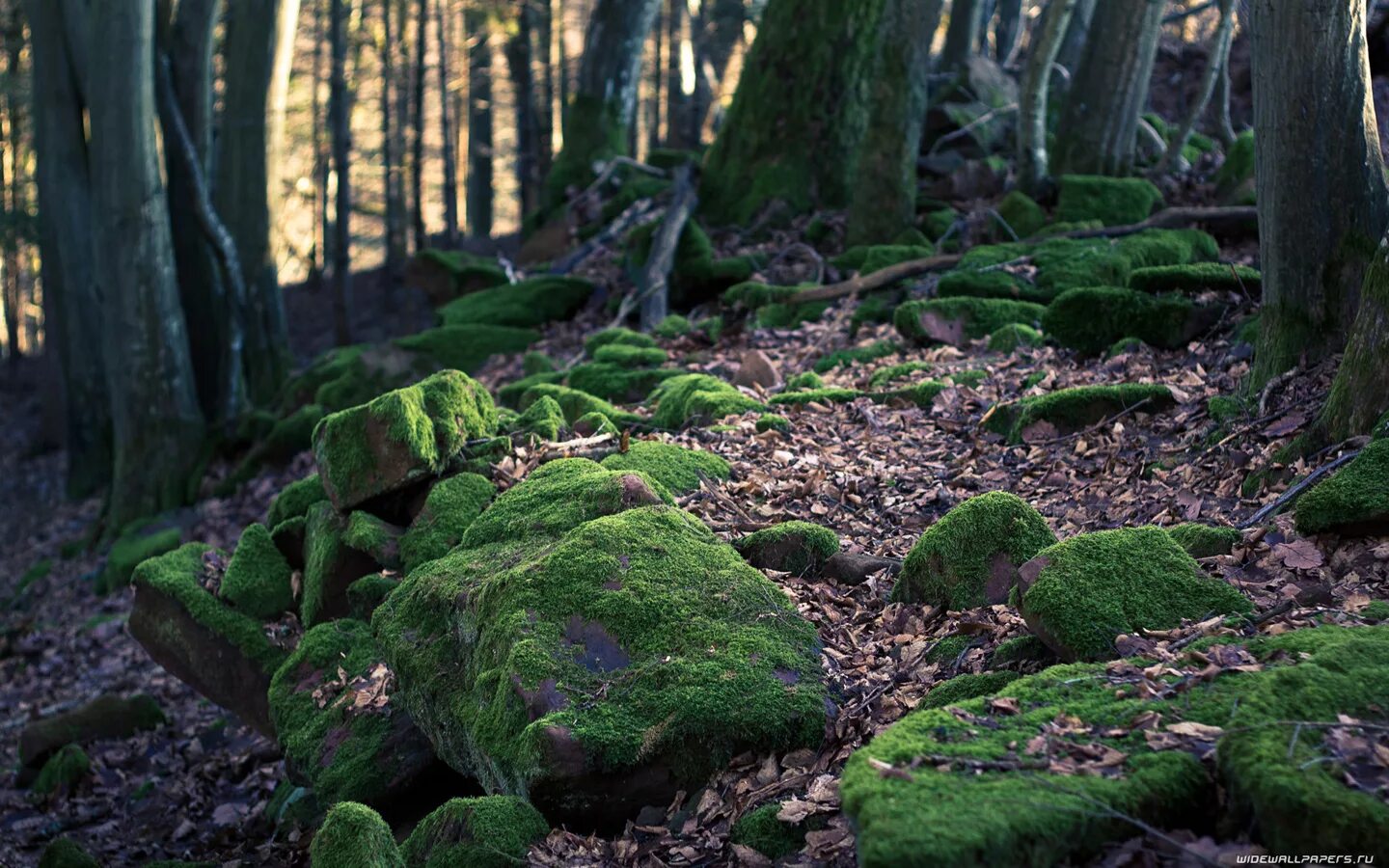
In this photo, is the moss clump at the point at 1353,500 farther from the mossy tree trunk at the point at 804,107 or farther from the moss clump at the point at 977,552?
the mossy tree trunk at the point at 804,107

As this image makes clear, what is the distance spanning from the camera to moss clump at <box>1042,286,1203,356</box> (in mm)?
7926

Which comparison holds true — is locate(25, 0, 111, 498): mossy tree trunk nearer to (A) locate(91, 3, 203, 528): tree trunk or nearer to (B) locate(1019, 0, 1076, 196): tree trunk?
(A) locate(91, 3, 203, 528): tree trunk

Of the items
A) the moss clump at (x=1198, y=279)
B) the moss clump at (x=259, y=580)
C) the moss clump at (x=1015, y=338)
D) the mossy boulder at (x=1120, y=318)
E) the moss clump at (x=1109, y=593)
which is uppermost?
the moss clump at (x=1198, y=279)

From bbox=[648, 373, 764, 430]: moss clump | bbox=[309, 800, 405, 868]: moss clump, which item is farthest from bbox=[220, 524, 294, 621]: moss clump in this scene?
bbox=[309, 800, 405, 868]: moss clump

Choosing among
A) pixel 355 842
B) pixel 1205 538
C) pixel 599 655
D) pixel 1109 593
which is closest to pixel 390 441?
pixel 599 655

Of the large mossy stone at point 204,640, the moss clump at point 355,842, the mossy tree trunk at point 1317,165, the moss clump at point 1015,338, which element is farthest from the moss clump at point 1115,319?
the moss clump at point 355,842

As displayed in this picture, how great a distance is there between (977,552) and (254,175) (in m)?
13.0

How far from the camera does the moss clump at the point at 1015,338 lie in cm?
873

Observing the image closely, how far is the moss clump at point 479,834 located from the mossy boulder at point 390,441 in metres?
2.87

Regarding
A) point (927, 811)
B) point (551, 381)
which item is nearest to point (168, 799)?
point (551, 381)

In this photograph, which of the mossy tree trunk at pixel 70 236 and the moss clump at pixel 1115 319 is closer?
the moss clump at pixel 1115 319

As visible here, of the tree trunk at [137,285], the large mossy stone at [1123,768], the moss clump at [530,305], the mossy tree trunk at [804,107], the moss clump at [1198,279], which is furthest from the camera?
the mossy tree trunk at [804,107]

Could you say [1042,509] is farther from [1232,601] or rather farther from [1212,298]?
[1212,298]

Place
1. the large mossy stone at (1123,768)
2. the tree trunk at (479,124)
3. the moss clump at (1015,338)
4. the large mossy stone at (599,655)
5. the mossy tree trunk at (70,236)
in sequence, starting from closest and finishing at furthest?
the large mossy stone at (1123,768) < the large mossy stone at (599,655) < the moss clump at (1015,338) < the mossy tree trunk at (70,236) < the tree trunk at (479,124)
